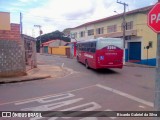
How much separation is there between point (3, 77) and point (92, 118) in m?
9.96

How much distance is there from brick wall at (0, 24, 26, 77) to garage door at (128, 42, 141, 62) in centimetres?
2037

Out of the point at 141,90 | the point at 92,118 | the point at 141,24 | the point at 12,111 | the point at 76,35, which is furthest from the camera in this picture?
the point at 76,35

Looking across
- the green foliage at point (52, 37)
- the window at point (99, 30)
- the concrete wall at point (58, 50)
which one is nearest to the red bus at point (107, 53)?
the window at point (99, 30)

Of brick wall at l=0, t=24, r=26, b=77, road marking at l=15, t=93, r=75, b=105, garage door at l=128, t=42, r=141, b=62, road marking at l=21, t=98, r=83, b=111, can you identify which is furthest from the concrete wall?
road marking at l=21, t=98, r=83, b=111

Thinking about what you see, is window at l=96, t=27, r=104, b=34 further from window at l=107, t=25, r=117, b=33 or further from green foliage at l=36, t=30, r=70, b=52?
green foliage at l=36, t=30, r=70, b=52

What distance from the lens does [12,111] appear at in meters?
7.30

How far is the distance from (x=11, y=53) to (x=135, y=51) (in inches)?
849

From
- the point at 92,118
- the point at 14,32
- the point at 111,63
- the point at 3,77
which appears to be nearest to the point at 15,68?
the point at 3,77

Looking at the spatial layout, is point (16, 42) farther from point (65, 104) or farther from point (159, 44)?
point (159, 44)

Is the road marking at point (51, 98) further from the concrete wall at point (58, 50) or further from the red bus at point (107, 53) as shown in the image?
the concrete wall at point (58, 50)

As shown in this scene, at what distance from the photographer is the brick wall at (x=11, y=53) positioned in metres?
14.5

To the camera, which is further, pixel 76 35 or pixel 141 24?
pixel 76 35

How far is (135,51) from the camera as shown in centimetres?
3177

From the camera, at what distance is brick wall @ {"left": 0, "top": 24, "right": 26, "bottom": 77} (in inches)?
571
